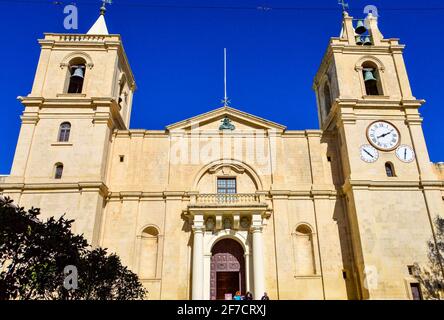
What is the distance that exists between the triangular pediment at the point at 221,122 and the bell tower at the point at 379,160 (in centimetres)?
435

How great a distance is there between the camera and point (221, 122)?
2297 cm

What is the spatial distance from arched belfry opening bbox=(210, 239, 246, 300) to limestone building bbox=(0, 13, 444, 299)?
2.2 inches

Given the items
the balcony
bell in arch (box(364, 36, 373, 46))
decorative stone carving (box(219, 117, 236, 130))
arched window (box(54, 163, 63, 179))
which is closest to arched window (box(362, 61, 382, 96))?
Answer: bell in arch (box(364, 36, 373, 46))

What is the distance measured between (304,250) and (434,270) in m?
6.27

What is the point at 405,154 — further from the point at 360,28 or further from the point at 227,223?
the point at 227,223

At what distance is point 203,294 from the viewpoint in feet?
58.2

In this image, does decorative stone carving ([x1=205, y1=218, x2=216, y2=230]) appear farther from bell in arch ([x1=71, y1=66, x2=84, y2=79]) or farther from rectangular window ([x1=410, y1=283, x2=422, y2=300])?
bell in arch ([x1=71, y1=66, x2=84, y2=79])

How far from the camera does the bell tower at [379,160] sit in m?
17.7

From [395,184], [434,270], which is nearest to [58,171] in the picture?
[395,184]

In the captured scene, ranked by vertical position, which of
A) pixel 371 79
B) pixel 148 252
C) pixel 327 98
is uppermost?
pixel 327 98

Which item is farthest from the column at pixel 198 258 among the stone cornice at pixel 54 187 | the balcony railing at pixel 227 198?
the stone cornice at pixel 54 187

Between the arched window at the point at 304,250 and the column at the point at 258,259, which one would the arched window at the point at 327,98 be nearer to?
the arched window at the point at 304,250
